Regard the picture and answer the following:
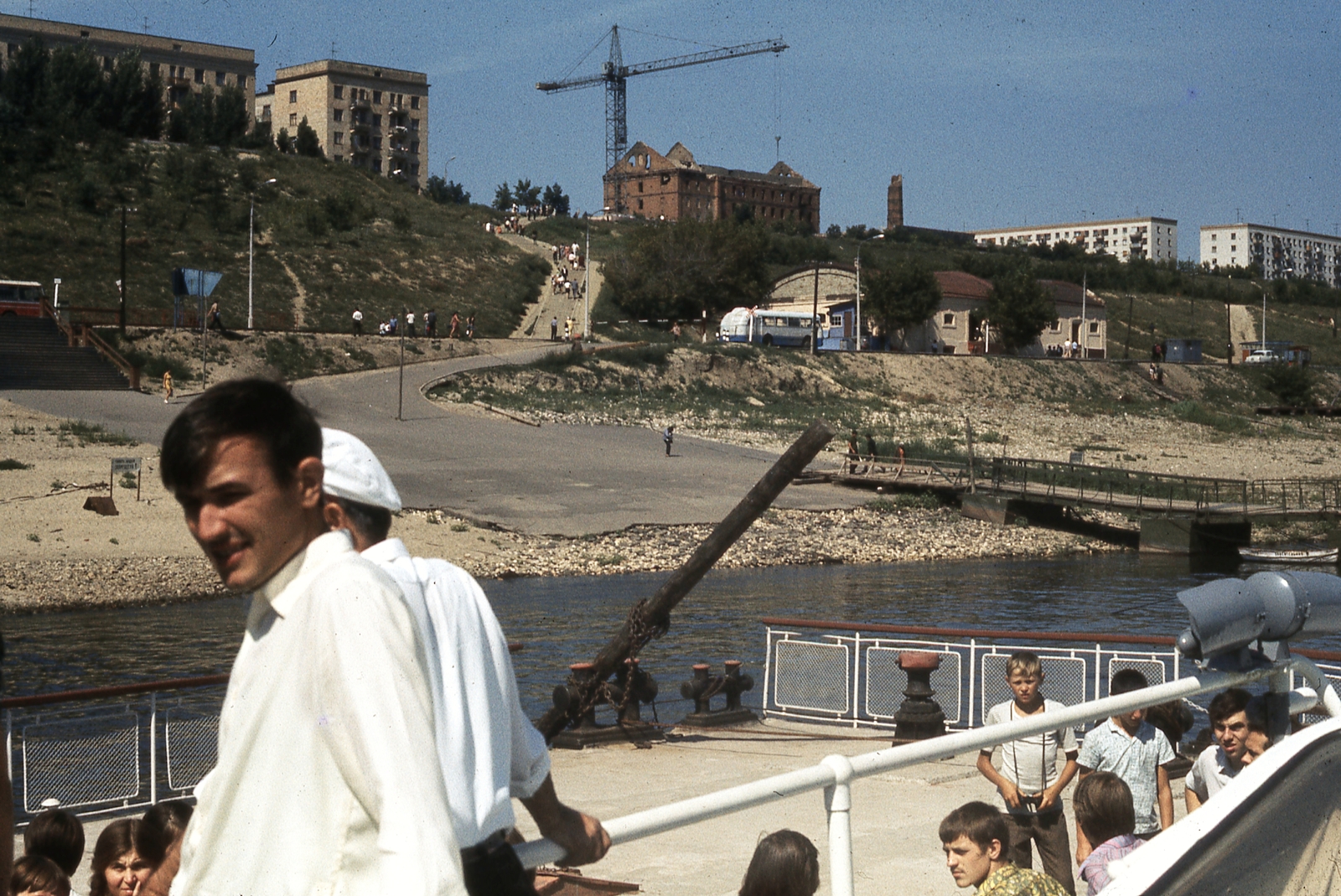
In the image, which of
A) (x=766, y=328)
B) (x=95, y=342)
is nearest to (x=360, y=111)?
(x=766, y=328)

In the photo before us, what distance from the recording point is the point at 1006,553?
1676 inches

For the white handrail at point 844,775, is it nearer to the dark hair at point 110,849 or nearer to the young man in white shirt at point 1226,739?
the young man in white shirt at point 1226,739

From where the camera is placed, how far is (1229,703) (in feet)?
13.7

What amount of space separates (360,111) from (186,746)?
137m

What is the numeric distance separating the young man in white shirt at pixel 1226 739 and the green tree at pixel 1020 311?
8450cm

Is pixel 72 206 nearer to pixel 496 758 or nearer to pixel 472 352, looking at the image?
pixel 472 352

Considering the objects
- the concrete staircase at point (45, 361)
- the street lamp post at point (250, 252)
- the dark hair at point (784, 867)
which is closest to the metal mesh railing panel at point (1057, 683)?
the dark hair at point (784, 867)

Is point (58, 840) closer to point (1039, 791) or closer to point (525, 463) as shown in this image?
point (1039, 791)

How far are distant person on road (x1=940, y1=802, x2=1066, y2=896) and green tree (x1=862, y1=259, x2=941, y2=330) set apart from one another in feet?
264

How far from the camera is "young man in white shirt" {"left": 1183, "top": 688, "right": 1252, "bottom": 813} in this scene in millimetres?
4141

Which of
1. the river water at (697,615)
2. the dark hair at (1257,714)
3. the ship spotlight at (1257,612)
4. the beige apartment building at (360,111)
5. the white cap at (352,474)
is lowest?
the river water at (697,615)

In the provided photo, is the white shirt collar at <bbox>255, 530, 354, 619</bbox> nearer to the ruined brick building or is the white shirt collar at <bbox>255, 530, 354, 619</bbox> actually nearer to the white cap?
the white cap

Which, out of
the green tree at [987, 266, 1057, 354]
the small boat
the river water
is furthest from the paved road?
the green tree at [987, 266, 1057, 354]

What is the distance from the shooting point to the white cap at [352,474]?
233 cm
